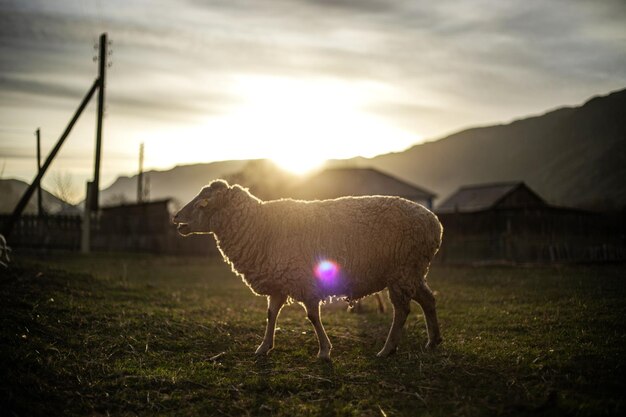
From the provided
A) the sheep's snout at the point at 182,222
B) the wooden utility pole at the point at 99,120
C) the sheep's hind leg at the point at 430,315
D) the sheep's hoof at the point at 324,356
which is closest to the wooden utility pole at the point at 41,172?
the wooden utility pole at the point at 99,120

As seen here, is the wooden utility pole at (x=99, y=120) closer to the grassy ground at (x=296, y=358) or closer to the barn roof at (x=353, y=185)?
the grassy ground at (x=296, y=358)

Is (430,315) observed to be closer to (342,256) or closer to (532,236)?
(342,256)

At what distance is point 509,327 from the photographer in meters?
8.15

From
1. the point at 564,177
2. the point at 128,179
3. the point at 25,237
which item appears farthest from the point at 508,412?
the point at 128,179

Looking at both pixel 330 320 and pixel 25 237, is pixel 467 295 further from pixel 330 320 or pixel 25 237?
pixel 25 237

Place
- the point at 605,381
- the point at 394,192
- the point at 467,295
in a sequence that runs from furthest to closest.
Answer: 1. the point at 394,192
2. the point at 467,295
3. the point at 605,381

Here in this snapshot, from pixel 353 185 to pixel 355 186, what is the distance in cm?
31

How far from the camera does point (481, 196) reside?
1823 inches

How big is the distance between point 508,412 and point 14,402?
450cm

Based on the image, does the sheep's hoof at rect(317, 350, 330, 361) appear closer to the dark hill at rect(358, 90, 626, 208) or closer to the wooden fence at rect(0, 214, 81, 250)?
the dark hill at rect(358, 90, 626, 208)

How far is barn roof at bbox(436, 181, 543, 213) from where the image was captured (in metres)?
42.6

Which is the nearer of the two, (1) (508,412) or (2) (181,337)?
(1) (508,412)

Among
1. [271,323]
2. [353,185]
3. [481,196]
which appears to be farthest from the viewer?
[481,196]

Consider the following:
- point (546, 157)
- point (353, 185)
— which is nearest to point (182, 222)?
point (353, 185)
